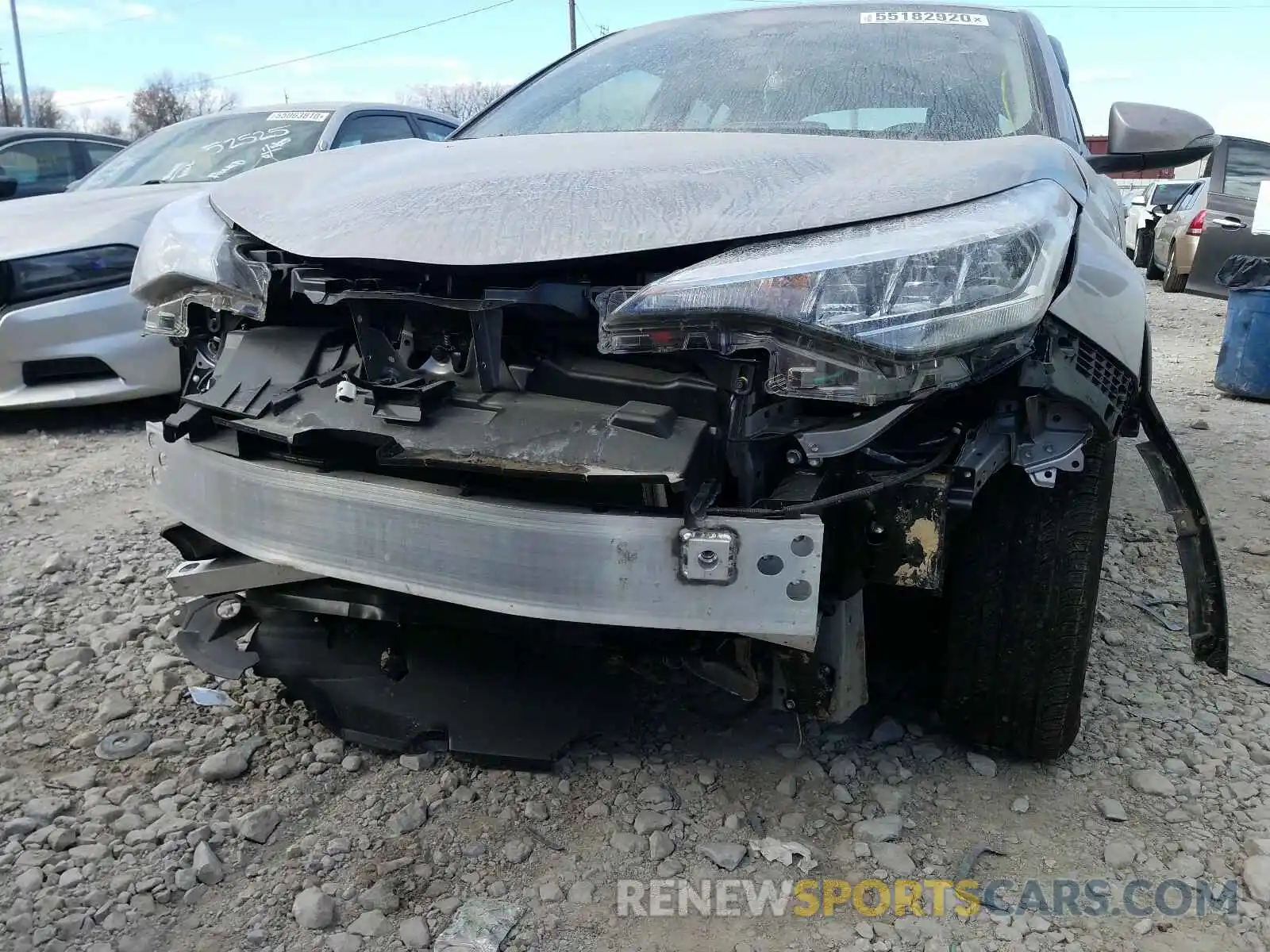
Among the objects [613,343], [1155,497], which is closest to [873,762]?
[613,343]

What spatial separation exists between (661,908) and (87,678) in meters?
1.57

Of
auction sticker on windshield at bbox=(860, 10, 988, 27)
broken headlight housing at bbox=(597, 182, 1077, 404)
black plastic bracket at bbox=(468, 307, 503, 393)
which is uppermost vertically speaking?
auction sticker on windshield at bbox=(860, 10, 988, 27)

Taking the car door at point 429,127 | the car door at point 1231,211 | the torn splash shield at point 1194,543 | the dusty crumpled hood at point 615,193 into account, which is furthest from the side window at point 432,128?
the car door at point 1231,211

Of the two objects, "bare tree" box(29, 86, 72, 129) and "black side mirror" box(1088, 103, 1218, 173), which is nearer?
"black side mirror" box(1088, 103, 1218, 173)

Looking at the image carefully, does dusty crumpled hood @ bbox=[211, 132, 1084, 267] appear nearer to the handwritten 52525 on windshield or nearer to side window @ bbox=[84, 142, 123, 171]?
the handwritten 52525 on windshield

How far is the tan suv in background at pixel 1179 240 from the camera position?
32.6 feet

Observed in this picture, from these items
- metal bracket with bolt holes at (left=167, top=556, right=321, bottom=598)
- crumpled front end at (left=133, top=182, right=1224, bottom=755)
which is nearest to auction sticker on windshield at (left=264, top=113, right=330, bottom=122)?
crumpled front end at (left=133, top=182, right=1224, bottom=755)

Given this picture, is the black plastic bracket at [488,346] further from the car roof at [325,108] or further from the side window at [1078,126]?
the car roof at [325,108]

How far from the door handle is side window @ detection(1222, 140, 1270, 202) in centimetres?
24

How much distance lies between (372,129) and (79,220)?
1.53 meters

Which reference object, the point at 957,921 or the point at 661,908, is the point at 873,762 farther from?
the point at 661,908

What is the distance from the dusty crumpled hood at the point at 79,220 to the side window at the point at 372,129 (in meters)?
0.75

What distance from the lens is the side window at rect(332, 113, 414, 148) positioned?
16.2 ft

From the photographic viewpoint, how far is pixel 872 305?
1.38 metres
